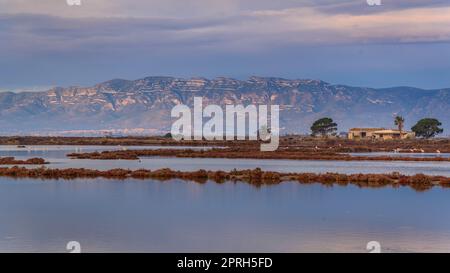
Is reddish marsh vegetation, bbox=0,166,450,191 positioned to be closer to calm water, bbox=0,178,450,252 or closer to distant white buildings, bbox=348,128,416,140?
calm water, bbox=0,178,450,252

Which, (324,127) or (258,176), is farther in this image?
(324,127)

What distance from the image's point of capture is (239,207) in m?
30.8

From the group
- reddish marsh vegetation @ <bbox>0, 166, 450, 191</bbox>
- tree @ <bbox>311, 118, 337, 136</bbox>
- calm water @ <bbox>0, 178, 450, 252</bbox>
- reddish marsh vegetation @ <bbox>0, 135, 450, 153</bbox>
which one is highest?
tree @ <bbox>311, 118, 337, 136</bbox>

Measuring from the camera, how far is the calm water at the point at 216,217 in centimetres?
2241

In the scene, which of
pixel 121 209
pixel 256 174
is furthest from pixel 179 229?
pixel 256 174

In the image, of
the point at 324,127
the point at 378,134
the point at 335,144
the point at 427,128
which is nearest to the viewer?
the point at 335,144

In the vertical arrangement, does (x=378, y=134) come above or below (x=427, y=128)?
below

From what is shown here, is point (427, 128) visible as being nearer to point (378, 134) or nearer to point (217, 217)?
point (378, 134)

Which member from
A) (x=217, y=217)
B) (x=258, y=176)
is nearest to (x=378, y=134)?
(x=258, y=176)

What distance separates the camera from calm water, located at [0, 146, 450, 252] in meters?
22.4

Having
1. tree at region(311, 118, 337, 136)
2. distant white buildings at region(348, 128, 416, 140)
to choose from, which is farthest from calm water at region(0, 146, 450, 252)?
tree at region(311, 118, 337, 136)

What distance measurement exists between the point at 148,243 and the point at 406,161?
149 ft

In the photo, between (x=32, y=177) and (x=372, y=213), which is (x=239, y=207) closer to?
(x=372, y=213)

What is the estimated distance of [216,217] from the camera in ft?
91.3
